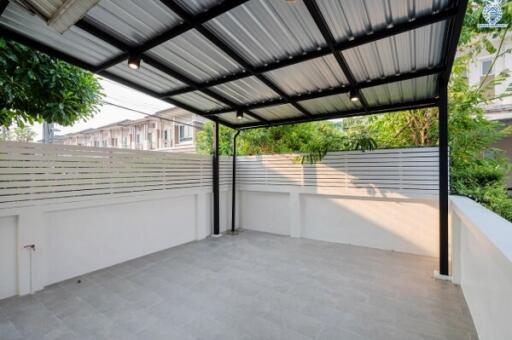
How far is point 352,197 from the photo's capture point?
501 cm

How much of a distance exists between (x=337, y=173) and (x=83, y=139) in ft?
48.6

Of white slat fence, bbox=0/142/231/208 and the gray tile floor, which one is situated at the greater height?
white slat fence, bbox=0/142/231/208

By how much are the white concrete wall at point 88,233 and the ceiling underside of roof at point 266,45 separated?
6.48 ft

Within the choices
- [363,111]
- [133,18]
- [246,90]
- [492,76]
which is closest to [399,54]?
[363,111]

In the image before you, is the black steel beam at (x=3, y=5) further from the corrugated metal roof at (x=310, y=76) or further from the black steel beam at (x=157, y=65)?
the corrugated metal roof at (x=310, y=76)

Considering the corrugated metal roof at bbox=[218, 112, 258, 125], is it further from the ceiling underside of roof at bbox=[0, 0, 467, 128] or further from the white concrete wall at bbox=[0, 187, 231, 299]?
the white concrete wall at bbox=[0, 187, 231, 299]

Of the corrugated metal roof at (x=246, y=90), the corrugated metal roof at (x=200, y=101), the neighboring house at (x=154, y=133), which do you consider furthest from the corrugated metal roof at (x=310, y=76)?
the neighboring house at (x=154, y=133)

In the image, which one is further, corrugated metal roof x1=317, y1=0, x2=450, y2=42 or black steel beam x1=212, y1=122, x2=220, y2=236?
black steel beam x1=212, y1=122, x2=220, y2=236

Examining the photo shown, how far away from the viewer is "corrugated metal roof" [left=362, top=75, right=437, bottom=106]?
136 inches

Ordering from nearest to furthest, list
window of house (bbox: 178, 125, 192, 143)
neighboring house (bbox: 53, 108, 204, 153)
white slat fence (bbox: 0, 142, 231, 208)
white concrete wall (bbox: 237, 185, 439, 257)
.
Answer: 1. white slat fence (bbox: 0, 142, 231, 208)
2. white concrete wall (bbox: 237, 185, 439, 257)
3. neighboring house (bbox: 53, 108, 204, 153)
4. window of house (bbox: 178, 125, 192, 143)

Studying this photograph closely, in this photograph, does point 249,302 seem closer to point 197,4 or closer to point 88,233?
point 88,233

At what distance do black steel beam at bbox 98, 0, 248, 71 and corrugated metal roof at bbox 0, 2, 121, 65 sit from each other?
0.08 meters

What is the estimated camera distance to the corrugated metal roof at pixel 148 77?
3273 millimetres

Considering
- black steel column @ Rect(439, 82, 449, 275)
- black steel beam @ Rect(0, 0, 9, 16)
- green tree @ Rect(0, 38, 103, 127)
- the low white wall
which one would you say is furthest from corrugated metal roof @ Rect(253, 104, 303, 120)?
black steel beam @ Rect(0, 0, 9, 16)
